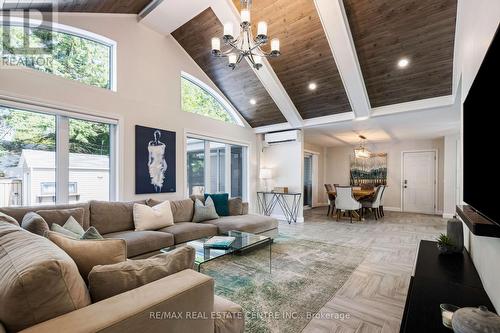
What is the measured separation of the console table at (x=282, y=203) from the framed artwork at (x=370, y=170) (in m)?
3.64

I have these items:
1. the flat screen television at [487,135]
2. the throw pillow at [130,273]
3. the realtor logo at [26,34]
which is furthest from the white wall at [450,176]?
the realtor logo at [26,34]

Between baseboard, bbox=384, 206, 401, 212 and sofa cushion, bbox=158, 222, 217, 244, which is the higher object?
sofa cushion, bbox=158, 222, 217, 244

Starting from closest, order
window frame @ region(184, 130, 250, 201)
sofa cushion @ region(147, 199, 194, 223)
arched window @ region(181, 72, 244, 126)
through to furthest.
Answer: sofa cushion @ region(147, 199, 194, 223)
window frame @ region(184, 130, 250, 201)
arched window @ region(181, 72, 244, 126)

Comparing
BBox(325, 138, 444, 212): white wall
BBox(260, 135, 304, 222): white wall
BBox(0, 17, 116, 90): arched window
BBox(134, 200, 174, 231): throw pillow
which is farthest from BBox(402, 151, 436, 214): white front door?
BBox(0, 17, 116, 90): arched window

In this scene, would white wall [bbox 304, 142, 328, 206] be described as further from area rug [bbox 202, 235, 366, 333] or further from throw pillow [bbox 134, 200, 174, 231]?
throw pillow [bbox 134, 200, 174, 231]

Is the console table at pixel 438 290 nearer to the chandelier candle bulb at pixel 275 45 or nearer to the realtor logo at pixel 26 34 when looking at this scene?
the chandelier candle bulb at pixel 275 45

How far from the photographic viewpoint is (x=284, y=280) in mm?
2682

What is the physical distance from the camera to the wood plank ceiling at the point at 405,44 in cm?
323

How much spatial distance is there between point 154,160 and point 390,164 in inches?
297

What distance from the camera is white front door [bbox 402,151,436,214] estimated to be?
24.8 ft

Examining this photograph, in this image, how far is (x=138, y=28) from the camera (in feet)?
13.1

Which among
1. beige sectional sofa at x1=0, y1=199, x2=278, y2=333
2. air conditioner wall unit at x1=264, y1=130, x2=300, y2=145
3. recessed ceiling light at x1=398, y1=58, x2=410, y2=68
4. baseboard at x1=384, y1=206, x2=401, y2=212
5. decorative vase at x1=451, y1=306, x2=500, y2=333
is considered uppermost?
recessed ceiling light at x1=398, y1=58, x2=410, y2=68

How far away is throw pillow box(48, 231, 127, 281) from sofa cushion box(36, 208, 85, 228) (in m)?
1.60

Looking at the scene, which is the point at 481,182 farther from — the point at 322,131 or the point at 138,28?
the point at 322,131
